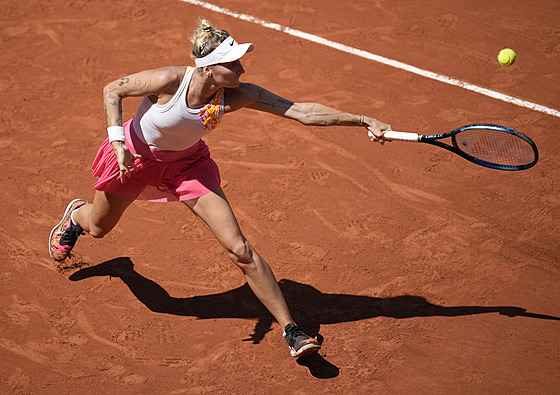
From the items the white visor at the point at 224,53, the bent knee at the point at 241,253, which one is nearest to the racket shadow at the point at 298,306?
the bent knee at the point at 241,253

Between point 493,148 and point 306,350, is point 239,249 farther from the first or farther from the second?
point 493,148

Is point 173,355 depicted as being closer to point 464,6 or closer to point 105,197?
point 105,197

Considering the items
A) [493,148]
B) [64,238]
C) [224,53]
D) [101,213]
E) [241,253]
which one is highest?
[224,53]

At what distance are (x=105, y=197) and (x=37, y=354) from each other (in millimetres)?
1242

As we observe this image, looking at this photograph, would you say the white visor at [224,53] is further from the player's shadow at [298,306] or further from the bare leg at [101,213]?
the player's shadow at [298,306]

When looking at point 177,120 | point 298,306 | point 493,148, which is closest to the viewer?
point 177,120

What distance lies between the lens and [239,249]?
445 centimetres

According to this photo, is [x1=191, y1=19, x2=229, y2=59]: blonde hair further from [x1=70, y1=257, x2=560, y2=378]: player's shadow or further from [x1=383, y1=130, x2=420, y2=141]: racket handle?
[x1=70, y1=257, x2=560, y2=378]: player's shadow

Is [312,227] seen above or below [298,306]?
above

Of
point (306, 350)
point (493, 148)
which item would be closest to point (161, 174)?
point (306, 350)

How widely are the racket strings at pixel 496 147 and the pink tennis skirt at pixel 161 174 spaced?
190 cm

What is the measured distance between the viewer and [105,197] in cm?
489

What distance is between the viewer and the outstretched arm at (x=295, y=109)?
4.54 m

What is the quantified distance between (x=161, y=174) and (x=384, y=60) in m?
3.99
